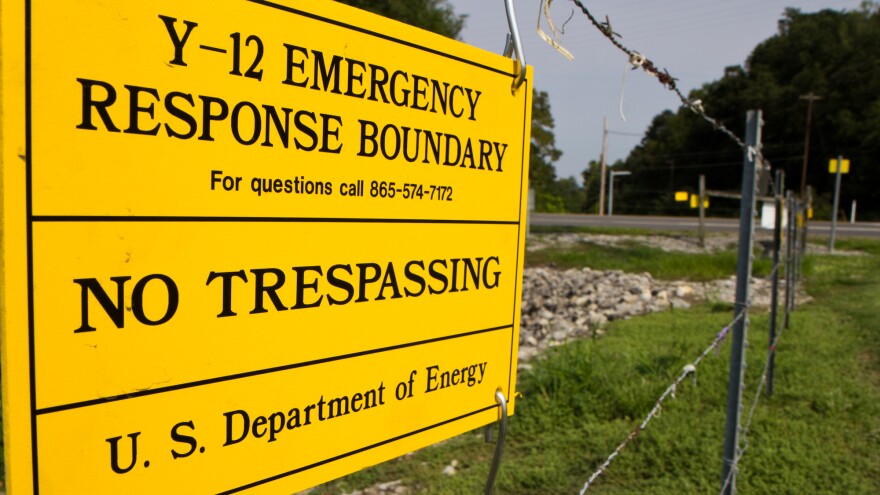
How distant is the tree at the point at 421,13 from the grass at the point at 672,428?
9.85 metres

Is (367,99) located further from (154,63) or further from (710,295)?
(710,295)

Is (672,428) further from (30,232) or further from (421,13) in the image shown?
(421,13)

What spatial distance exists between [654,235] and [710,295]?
12.0m

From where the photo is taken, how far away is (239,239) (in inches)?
46.2

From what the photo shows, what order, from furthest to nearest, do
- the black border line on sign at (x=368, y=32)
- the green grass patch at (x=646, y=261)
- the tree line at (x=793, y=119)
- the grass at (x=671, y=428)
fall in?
the tree line at (x=793, y=119)
the green grass patch at (x=646, y=261)
the grass at (x=671, y=428)
the black border line on sign at (x=368, y=32)

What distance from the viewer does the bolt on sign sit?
0.97 metres

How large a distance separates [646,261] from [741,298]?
12.3 metres

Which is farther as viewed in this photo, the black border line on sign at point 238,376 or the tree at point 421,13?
the tree at point 421,13

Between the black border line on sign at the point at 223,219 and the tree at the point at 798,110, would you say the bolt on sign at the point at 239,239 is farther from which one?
the tree at the point at 798,110

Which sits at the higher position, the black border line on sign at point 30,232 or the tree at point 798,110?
the tree at point 798,110

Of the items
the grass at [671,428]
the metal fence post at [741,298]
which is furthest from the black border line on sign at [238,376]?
the grass at [671,428]

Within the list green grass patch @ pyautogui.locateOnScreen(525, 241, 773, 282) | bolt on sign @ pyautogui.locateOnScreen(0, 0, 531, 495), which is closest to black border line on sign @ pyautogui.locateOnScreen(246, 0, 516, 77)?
bolt on sign @ pyautogui.locateOnScreen(0, 0, 531, 495)

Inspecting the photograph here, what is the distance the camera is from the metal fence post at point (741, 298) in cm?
276

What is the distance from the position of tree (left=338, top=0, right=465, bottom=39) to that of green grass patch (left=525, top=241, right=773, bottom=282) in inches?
225
